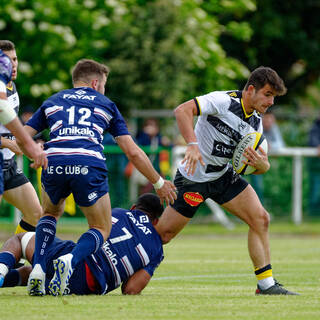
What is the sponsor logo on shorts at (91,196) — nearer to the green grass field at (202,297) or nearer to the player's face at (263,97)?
the green grass field at (202,297)

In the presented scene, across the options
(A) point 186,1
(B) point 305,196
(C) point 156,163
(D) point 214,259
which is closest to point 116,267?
(D) point 214,259

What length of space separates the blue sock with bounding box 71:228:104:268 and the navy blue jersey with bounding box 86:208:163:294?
9.3 inches

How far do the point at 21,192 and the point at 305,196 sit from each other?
41.3 feet

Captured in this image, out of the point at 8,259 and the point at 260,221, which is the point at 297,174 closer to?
the point at 260,221

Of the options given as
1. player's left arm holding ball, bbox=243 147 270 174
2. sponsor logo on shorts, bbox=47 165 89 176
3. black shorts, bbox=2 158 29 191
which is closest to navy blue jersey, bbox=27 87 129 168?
sponsor logo on shorts, bbox=47 165 89 176

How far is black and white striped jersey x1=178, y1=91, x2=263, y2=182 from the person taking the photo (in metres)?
8.88

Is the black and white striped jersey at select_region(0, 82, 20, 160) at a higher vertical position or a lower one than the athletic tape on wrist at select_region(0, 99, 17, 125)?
lower

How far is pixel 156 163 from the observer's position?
20.1 metres

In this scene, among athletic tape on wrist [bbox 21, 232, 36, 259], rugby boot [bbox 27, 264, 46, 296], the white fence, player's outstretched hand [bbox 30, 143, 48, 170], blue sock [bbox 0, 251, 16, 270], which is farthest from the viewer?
the white fence

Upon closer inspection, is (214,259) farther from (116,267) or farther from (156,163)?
(156,163)

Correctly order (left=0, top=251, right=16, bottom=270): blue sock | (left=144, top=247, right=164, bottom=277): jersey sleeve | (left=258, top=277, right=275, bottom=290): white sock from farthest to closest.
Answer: (left=258, top=277, right=275, bottom=290): white sock
(left=144, top=247, right=164, bottom=277): jersey sleeve
(left=0, top=251, right=16, bottom=270): blue sock

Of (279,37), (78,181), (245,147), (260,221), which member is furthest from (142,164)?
(279,37)

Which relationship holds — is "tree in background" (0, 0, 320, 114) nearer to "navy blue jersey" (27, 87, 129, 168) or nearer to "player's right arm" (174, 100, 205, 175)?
"player's right arm" (174, 100, 205, 175)

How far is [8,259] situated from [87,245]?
883 mm
